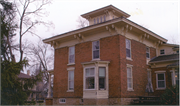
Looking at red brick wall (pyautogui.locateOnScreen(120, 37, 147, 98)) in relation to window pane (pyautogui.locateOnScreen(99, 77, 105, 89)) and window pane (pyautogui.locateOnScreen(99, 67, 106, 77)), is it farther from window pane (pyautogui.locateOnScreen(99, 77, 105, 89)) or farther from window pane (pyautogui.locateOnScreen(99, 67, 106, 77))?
window pane (pyautogui.locateOnScreen(99, 77, 105, 89))

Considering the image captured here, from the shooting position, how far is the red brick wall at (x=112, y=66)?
17.0m

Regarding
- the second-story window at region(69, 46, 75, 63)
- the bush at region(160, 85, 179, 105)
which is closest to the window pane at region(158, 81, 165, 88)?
the bush at region(160, 85, 179, 105)

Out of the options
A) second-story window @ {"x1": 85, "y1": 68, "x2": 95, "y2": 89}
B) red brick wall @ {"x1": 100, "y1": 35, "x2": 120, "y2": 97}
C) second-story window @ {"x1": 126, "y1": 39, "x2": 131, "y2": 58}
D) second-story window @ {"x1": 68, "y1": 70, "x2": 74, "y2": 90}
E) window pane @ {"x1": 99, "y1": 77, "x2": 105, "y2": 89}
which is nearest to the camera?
red brick wall @ {"x1": 100, "y1": 35, "x2": 120, "y2": 97}

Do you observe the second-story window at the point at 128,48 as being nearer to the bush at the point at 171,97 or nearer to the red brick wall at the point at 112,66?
the red brick wall at the point at 112,66

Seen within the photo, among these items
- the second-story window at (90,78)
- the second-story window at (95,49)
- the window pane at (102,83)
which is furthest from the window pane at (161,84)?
the second-story window at (90,78)

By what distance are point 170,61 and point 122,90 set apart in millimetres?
6027

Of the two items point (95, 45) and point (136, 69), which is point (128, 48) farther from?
point (95, 45)

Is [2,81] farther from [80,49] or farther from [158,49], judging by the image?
[158,49]

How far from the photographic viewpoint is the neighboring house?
17078mm

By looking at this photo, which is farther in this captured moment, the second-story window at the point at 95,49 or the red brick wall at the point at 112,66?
the second-story window at the point at 95,49

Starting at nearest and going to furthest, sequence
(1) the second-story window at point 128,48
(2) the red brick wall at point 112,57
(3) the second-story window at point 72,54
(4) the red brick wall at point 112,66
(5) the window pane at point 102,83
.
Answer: (2) the red brick wall at point 112,57, (4) the red brick wall at point 112,66, (5) the window pane at point 102,83, (1) the second-story window at point 128,48, (3) the second-story window at point 72,54

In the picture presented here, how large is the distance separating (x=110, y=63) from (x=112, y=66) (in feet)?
1.13

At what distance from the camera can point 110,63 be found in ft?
57.6

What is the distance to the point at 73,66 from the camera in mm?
20328
